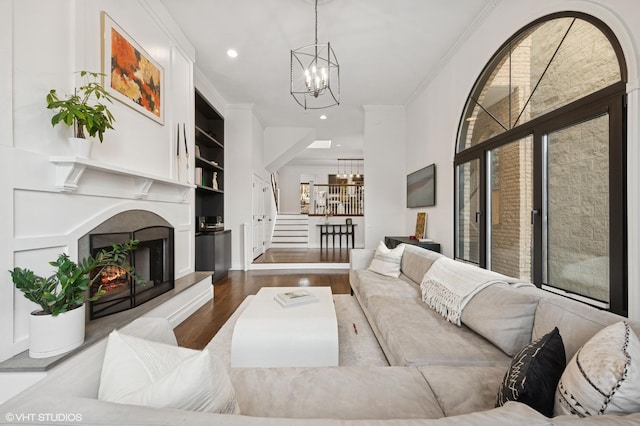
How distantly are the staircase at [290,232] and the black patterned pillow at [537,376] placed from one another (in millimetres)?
7636

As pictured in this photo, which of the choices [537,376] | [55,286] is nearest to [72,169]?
[55,286]

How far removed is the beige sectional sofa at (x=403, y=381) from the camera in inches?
23.0

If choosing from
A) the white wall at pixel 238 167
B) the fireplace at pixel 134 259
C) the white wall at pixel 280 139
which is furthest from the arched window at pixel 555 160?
the white wall at pixel 280 139

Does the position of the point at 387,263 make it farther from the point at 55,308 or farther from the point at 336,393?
the point at 55,308

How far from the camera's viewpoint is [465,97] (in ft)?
11.7

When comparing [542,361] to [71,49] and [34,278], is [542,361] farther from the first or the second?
[71,49]

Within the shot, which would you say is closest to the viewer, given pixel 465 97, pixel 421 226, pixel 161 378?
pixel 161 378

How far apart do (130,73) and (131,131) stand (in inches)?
20.8

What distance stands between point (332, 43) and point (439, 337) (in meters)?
3.52

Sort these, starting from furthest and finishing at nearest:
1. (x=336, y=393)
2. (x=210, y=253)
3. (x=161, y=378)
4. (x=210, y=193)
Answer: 1. (x=210, y=193)
2. (x=210, y=253)
3. (x=336, y=393)
4. (x=161, y=378)

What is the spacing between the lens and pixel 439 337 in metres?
1.65

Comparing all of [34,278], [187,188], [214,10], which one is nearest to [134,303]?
[34,278]

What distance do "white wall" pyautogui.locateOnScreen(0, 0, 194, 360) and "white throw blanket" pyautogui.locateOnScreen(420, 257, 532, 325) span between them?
8.67 ft

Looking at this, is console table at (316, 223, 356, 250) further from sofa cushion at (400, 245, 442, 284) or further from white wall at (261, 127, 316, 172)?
sofa cushion at (400, 245, 442, 284)
